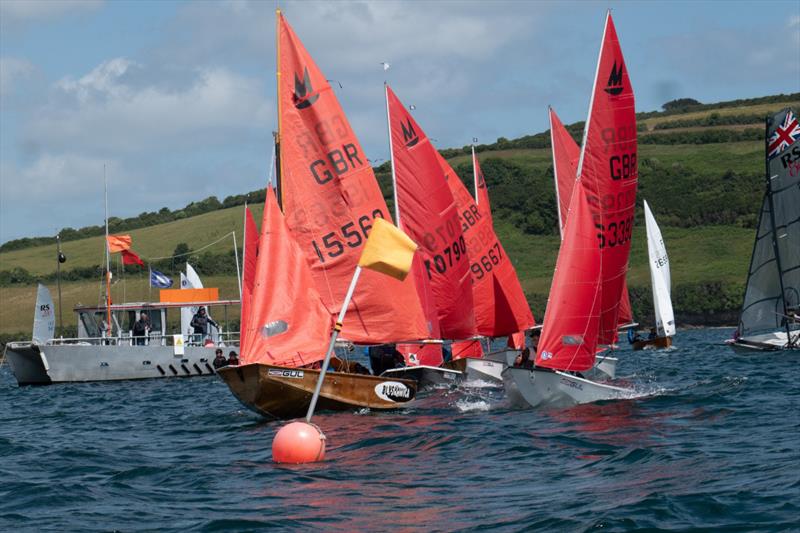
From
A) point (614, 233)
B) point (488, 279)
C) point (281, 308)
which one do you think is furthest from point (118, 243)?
point (614, 233)

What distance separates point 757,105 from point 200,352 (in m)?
123

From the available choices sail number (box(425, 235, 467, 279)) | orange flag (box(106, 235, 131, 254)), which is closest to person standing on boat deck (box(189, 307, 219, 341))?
orange flag (box(106, 235, 131, 254))

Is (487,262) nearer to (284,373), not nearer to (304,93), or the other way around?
(304,93)

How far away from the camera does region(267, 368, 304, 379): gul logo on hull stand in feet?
82.7

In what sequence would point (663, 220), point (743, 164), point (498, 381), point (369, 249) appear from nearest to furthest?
1. point (369, 249)
2. point (498, 381)
3. point (663, 220)
4. point (743, 164)

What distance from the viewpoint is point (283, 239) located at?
1054 inches

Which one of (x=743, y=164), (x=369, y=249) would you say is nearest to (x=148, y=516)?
(x=369, y=249)

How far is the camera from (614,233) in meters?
27.8

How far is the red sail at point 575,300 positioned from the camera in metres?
26.0

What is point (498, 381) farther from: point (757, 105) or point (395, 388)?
point (757, 105)

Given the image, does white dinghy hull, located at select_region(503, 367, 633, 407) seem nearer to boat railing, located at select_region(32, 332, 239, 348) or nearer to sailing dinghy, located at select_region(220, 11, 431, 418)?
sailing dinghy, located at select_region(220, 11, 431, 418)

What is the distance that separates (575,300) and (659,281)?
139ft

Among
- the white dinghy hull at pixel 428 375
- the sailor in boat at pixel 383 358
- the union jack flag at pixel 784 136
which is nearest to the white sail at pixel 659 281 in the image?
the union jack flag at pixel 784 136

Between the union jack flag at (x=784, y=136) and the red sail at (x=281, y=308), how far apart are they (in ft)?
88.8
